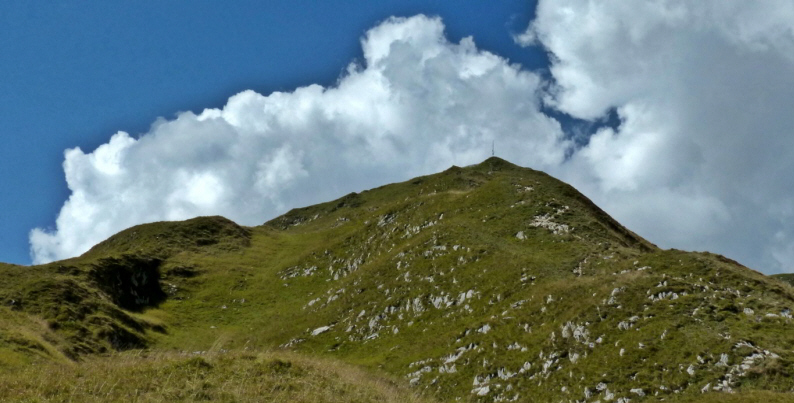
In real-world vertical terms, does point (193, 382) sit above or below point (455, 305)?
below

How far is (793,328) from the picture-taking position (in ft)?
113

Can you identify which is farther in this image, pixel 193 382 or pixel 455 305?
pixel 455 305

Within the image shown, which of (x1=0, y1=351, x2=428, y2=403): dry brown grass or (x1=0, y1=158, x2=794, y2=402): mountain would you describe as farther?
(x1=0, y1=158, x2=794, y2=402): mountain

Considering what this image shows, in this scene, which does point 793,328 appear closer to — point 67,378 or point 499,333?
point 499,333

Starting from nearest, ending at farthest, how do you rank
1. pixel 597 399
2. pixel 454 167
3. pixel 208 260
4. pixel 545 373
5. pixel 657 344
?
1. pixel 597 399
2. pixel 657 344
3. pixel 545 373
4. pixel 208 260
5. pixel 454 167

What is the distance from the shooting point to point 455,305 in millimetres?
57000

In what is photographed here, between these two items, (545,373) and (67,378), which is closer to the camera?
(67,378)

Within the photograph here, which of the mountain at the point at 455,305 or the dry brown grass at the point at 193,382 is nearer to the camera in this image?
the dry brown grass at the point at 193,382

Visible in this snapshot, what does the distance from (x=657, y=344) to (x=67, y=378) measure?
32473 millimetres

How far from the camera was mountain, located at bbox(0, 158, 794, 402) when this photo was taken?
34.9m

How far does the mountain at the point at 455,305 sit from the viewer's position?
1375 inches

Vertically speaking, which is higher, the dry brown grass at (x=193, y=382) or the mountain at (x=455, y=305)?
the mountain at (x=455, y=305)

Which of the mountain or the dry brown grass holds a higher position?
the mountain

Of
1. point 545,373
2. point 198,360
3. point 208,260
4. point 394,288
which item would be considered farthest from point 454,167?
point 198,360
